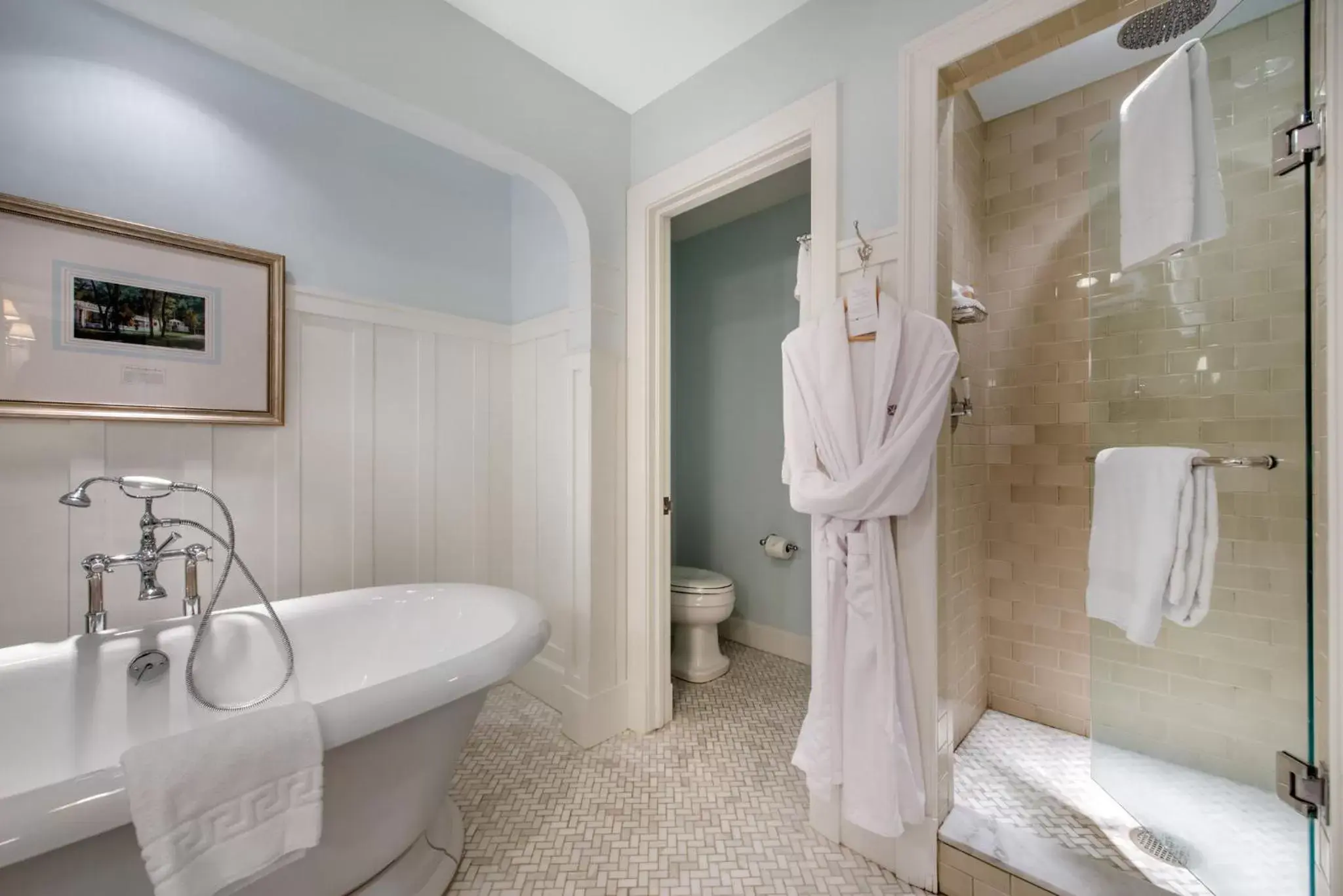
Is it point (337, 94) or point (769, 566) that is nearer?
point (337, 94)

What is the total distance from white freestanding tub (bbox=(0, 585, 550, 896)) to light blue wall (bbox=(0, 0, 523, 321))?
1278mm

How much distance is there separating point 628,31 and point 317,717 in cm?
208

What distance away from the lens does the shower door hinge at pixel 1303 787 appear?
0.98 metres

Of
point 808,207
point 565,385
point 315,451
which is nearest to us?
point 315,451

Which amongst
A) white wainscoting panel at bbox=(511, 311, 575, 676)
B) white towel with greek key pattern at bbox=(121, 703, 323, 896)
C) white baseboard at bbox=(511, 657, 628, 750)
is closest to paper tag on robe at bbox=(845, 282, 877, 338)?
white wainscoting panel at bbox=(511, 311, 575, 676)

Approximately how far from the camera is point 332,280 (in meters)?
2.05

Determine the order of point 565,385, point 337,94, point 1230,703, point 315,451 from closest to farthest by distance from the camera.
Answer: point 1230,703
point 337,94
point 315,451
point 565,385

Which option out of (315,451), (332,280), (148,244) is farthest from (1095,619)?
(148,244)

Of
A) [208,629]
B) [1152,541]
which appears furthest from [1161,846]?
[208,629]

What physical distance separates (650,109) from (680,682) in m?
2.50

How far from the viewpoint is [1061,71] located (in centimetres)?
187

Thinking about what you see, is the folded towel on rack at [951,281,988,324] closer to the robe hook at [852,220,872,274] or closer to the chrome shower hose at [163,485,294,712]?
the robe hook at [852,220,872,274]

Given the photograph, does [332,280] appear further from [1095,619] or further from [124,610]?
[1095,619]

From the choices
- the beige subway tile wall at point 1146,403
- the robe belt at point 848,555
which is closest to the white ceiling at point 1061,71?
the beige subway tile wall at point 1146,403
